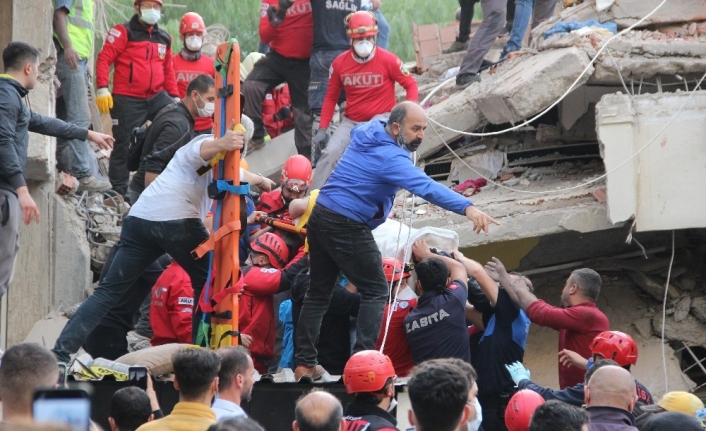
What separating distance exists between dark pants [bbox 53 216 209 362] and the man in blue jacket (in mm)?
813

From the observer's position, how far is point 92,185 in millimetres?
11961

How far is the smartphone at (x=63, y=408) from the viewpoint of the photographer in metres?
2.99

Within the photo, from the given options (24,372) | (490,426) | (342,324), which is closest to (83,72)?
(342,324)

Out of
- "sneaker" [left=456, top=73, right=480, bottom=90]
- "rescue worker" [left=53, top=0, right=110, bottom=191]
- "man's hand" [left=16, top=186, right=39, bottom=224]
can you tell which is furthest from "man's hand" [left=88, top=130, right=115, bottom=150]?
"sneaker" [left=456, top=73, right=480, bottom=90]

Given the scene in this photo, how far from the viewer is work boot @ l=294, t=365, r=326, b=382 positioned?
26.2 feet

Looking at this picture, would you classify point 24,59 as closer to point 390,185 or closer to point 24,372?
point 390,185

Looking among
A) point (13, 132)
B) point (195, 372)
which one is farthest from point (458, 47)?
point (195, 372)

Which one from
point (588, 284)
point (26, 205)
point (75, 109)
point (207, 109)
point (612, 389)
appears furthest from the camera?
point (75, 109)

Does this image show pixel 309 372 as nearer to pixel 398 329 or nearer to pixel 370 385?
pixel 398 329

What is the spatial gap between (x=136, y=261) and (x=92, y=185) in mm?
4053

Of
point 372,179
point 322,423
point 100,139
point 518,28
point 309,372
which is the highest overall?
point 518,28

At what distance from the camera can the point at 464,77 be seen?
12.7 m

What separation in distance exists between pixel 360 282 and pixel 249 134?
1322 millimetres

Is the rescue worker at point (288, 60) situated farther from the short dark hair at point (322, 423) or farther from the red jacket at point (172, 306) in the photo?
the short dark hair at point (322, 423)
